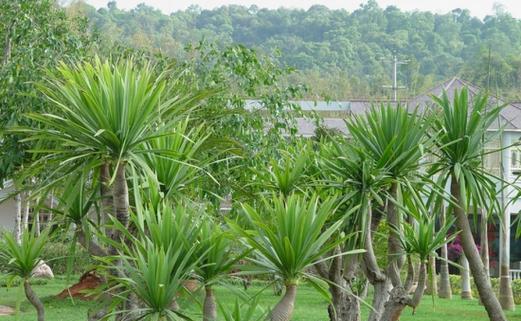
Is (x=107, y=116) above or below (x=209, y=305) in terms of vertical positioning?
above

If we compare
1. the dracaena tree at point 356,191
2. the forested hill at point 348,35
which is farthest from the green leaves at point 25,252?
the forested hill at point 348,35

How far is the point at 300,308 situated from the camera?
73.0 feet

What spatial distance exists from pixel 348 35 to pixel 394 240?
6822cm

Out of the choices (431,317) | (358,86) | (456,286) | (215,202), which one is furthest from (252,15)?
(215,202)

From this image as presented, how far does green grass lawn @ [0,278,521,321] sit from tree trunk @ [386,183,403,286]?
7.18 m

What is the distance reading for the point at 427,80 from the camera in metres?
58.5

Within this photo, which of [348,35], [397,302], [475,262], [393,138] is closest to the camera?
[393,138]

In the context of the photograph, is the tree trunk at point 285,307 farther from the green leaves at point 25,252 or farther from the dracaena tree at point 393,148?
the green leaves at point 25,252

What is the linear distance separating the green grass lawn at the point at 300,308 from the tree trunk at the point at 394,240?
7.18 m

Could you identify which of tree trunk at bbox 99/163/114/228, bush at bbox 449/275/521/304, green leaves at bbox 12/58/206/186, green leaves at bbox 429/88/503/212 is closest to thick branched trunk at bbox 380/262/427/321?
green leaves at bbox 429/88/503/212

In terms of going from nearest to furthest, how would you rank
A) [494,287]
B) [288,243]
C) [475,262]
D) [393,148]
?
[288,243], [393,148], [475,262], [494,287]

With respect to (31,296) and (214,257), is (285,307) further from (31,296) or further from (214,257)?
(31,296)

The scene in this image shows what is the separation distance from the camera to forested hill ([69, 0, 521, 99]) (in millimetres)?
61400

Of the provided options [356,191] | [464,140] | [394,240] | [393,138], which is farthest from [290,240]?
[464,140]
